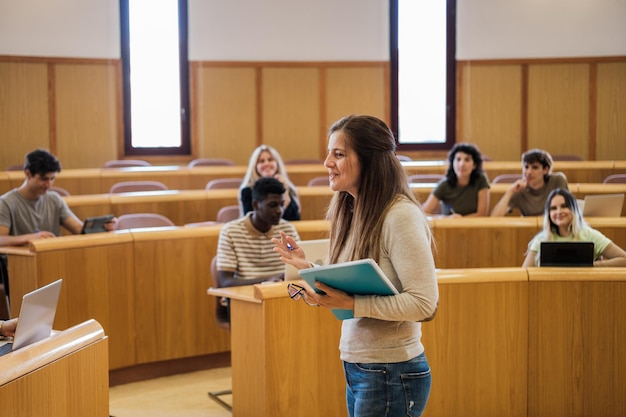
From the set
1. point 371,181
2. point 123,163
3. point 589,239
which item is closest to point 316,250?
point 371,181

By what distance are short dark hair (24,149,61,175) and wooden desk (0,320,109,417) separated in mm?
2692

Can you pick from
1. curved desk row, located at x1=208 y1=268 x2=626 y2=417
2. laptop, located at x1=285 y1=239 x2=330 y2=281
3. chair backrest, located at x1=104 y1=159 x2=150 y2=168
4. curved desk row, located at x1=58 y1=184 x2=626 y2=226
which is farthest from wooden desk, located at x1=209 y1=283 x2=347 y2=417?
chair backrest, located at x1=104 y1=159 x2=150 y2=168

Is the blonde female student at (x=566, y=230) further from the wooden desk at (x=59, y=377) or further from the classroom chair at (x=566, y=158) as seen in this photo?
the classroom chair at (x=566, y=158)

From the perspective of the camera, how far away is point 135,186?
699cm

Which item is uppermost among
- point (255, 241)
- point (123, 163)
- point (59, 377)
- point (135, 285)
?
point (123, 163)

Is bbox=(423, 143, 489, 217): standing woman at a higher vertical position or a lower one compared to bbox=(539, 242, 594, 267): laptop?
higher

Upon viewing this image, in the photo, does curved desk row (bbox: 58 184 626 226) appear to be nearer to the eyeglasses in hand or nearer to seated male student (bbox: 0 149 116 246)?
seated male student (bbox: 0 149 116 246)

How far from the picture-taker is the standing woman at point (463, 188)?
6102 mm

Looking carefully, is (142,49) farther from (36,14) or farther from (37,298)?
(37,298)

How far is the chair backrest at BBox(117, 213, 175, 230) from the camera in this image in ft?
18.4

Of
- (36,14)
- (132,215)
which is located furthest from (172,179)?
(36,14)

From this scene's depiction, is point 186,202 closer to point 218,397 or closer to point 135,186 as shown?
point 135,186

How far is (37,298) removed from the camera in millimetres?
2355

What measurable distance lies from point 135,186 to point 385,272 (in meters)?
5.22
